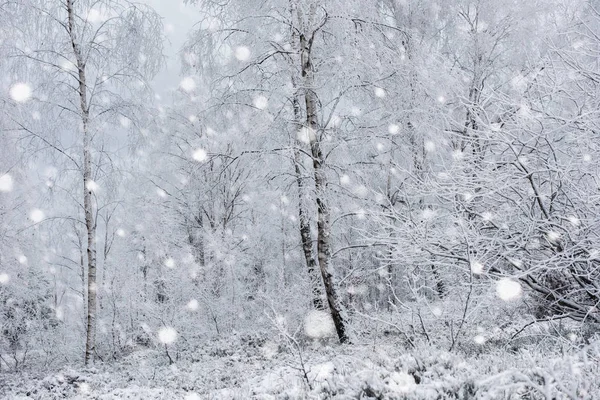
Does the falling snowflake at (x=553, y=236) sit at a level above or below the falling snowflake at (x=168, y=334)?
above

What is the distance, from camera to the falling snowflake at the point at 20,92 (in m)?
8.30

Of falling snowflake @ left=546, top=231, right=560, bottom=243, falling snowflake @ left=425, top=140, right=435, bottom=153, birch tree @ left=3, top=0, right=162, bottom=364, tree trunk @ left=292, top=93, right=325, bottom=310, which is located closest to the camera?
falling snowflake @ left=546, top=231, right=560, bottom=243

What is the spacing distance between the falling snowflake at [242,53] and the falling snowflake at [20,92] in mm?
4156

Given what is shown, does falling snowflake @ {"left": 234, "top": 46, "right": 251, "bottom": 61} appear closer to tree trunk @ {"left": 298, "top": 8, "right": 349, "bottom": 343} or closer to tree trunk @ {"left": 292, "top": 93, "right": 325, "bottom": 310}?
tree trunk @ {"left": 298, "top": 8, "right": 349, "bottom": 343}

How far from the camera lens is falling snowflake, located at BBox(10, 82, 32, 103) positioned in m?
8.30

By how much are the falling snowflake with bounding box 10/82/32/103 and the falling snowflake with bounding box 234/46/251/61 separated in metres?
4.16

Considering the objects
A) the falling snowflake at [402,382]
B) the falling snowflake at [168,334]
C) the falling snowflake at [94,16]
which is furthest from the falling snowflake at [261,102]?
the falling snowflake at [168,334]

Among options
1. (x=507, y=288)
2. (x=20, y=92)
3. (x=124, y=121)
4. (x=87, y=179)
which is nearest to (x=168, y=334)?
(x=87, y=179)

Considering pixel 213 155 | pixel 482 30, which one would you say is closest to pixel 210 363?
pixel 213 155

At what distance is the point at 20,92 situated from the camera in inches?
328

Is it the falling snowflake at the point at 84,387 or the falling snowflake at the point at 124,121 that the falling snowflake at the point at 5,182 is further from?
the falling snowflake at the point at 84,387

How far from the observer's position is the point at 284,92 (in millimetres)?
8133

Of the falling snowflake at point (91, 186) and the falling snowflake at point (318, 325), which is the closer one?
the falling snowflake at point (318, 325)

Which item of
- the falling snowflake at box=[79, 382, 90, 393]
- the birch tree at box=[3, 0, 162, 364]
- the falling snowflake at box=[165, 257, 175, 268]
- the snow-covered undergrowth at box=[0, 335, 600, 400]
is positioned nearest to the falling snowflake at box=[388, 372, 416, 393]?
the snow-covered undergrowth at box=[0, 335, 600, 400]
